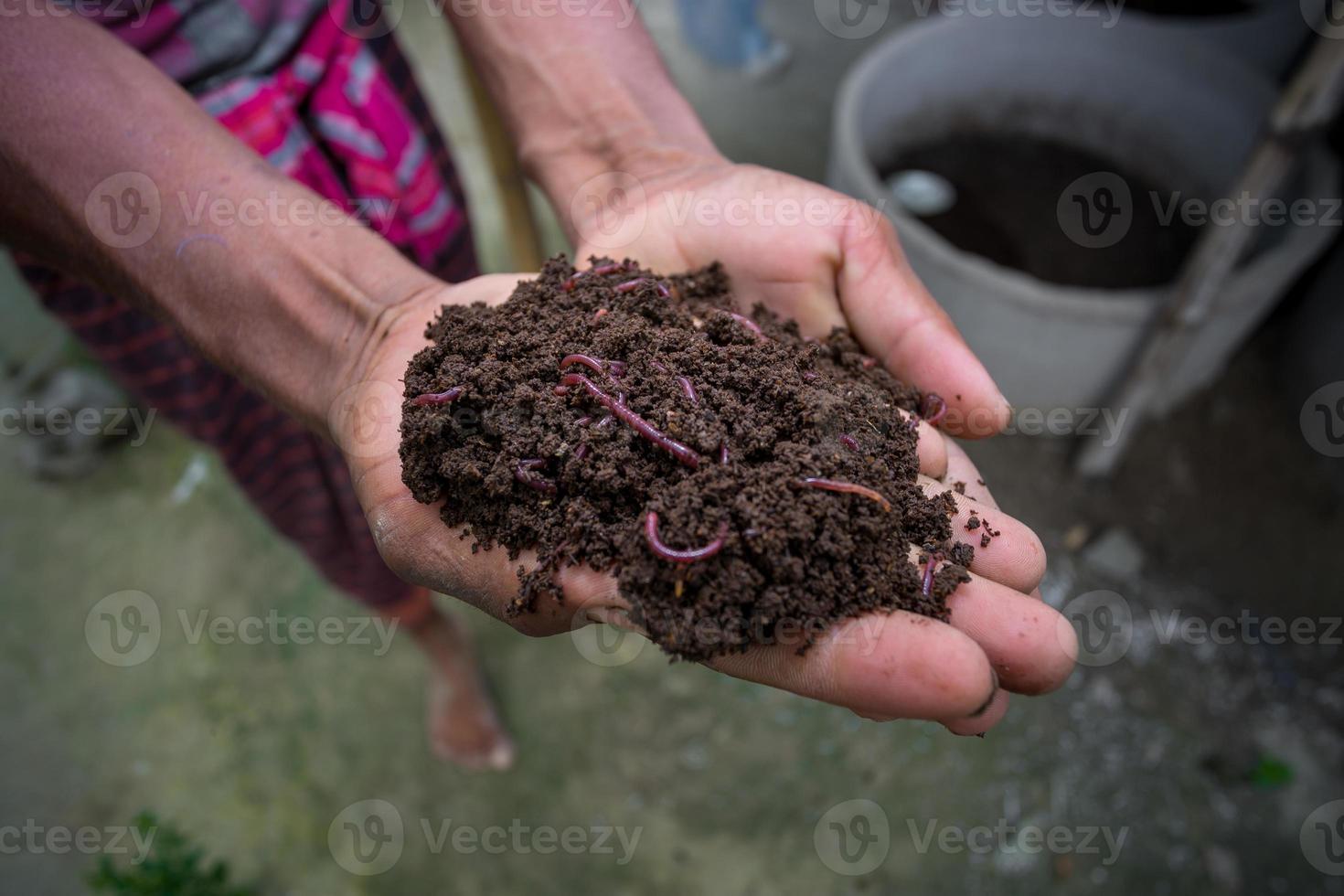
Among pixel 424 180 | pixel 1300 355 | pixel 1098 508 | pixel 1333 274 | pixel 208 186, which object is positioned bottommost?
pixel 1098 508

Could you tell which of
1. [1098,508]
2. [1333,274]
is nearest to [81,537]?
[1098,508]

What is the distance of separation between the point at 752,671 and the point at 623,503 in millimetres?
462

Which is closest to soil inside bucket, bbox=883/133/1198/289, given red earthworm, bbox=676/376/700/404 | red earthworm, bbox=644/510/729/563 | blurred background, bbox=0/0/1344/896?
blurred background, bbox=0/0/1344/896

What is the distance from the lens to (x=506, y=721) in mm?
3930

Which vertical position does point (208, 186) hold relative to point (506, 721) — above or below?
above

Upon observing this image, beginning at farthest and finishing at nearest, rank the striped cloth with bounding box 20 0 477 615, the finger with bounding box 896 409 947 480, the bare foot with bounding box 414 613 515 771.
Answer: the bare foot with bounding box 414 613 515 771 → the striped cloth with bounding box 20 0 477 615 → the finger with bounding box 896 409 947 480

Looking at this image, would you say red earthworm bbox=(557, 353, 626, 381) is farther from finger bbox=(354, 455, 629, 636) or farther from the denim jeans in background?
the denim jeans in background

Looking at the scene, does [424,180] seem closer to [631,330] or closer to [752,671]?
[631,330]

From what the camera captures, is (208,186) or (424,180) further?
(424,180)

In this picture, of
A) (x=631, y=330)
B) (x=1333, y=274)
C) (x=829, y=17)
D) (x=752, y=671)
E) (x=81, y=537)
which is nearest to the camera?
(x=752, y=671)

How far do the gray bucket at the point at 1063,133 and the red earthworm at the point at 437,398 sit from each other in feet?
9.04

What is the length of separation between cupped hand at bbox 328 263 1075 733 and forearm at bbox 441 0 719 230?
94 centimetres

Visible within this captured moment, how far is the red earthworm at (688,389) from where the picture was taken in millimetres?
1842

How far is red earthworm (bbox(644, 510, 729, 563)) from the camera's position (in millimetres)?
1612
